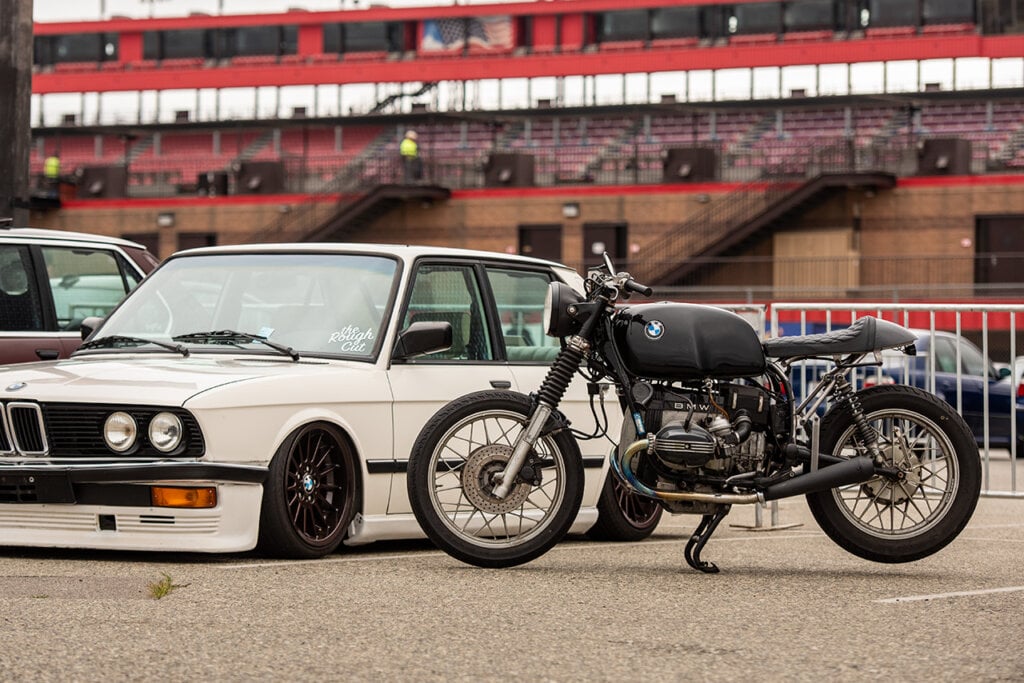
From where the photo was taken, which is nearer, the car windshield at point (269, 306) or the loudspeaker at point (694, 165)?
the car windshield at point (269, 306)

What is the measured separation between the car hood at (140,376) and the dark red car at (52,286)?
1524mm

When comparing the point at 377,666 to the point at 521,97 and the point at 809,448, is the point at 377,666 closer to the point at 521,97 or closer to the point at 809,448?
the point at 809,448

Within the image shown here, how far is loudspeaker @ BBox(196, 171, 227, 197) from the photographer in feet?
178

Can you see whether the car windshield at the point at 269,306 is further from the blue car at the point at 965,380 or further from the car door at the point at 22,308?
the blue car at the point at 965,380

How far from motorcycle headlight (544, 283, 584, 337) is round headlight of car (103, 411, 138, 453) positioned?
1.82 m

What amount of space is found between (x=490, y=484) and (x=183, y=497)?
1313 millimetres

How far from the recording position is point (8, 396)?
789 centimetres

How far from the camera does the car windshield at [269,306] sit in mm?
8516

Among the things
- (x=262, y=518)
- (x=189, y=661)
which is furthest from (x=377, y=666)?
(x=262, y=518)

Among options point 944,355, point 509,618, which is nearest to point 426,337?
point 509,618

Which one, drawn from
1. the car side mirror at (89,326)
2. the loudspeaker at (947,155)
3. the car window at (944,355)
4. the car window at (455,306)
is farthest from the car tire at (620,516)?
the loudspeaker at (947,155)

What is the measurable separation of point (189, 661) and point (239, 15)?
63.6 metres

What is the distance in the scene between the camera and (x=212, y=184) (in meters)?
54.7

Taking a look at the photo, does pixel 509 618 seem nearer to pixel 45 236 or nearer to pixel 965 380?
pixel 45 236
